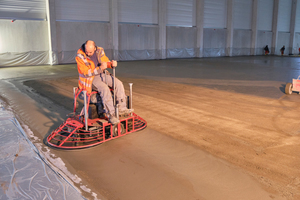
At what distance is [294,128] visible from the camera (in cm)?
573

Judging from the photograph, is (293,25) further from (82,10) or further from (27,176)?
(27,176)

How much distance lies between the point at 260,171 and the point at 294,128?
2490mm

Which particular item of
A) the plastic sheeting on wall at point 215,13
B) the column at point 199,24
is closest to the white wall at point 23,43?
the column at point 199,24

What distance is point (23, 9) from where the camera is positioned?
2233 cm

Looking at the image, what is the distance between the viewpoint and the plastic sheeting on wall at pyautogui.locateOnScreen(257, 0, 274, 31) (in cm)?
3828

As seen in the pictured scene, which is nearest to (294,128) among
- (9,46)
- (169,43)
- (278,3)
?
(9,46)

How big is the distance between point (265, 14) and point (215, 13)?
1014cm

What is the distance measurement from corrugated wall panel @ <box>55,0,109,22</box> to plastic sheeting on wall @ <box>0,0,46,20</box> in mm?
1339

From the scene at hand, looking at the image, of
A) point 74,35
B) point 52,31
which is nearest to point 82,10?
point 74,35

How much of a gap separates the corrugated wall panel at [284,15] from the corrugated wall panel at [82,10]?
→ 28524mm

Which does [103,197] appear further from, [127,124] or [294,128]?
[294,128]

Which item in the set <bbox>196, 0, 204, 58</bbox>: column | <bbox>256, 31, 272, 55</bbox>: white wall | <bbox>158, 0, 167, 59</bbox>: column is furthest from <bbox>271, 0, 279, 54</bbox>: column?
<bbox>158, 0, 167, 59</bbox>: column

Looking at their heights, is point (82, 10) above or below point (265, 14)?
below

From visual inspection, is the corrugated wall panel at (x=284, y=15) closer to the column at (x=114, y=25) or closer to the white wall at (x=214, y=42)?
the white wall at (x=214, y=42)
